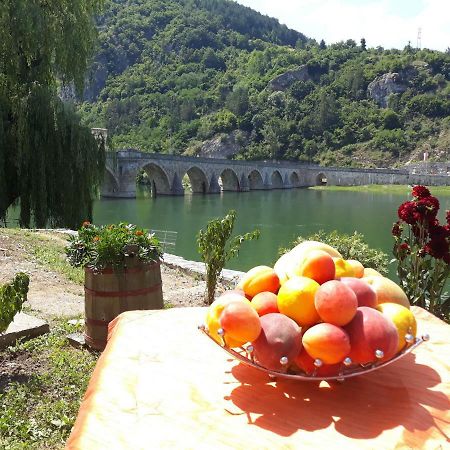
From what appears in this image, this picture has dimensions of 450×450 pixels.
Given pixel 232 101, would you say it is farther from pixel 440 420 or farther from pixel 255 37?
pixel 440 420

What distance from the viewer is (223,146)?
309ft

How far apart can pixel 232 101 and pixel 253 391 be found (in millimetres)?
102657

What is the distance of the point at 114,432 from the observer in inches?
53.4

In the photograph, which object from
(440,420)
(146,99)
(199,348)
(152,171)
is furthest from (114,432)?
(146,99)

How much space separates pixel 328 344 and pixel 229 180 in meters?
62.1

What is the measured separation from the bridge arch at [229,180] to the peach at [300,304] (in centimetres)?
6062

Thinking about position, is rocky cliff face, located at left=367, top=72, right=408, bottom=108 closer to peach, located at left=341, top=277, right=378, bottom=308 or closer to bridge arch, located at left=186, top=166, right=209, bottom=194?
bridge arch, located at left=186, top=166, right=209, bottom=194

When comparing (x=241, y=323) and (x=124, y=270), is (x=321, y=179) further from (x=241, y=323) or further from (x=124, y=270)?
(x=241, y=323)

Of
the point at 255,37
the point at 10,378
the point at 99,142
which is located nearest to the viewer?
the point at 10,378

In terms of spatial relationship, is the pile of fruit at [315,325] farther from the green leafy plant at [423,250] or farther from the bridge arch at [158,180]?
the bridge arch at [158,180]

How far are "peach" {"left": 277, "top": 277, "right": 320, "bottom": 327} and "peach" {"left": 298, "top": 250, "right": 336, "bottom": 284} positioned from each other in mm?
97

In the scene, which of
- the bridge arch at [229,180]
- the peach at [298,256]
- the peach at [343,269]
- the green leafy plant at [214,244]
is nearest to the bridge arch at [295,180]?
the bridge arch at [229,180]

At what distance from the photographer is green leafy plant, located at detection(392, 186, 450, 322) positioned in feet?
12.6

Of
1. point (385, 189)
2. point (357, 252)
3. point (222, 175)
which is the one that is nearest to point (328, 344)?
point (357, 252)
